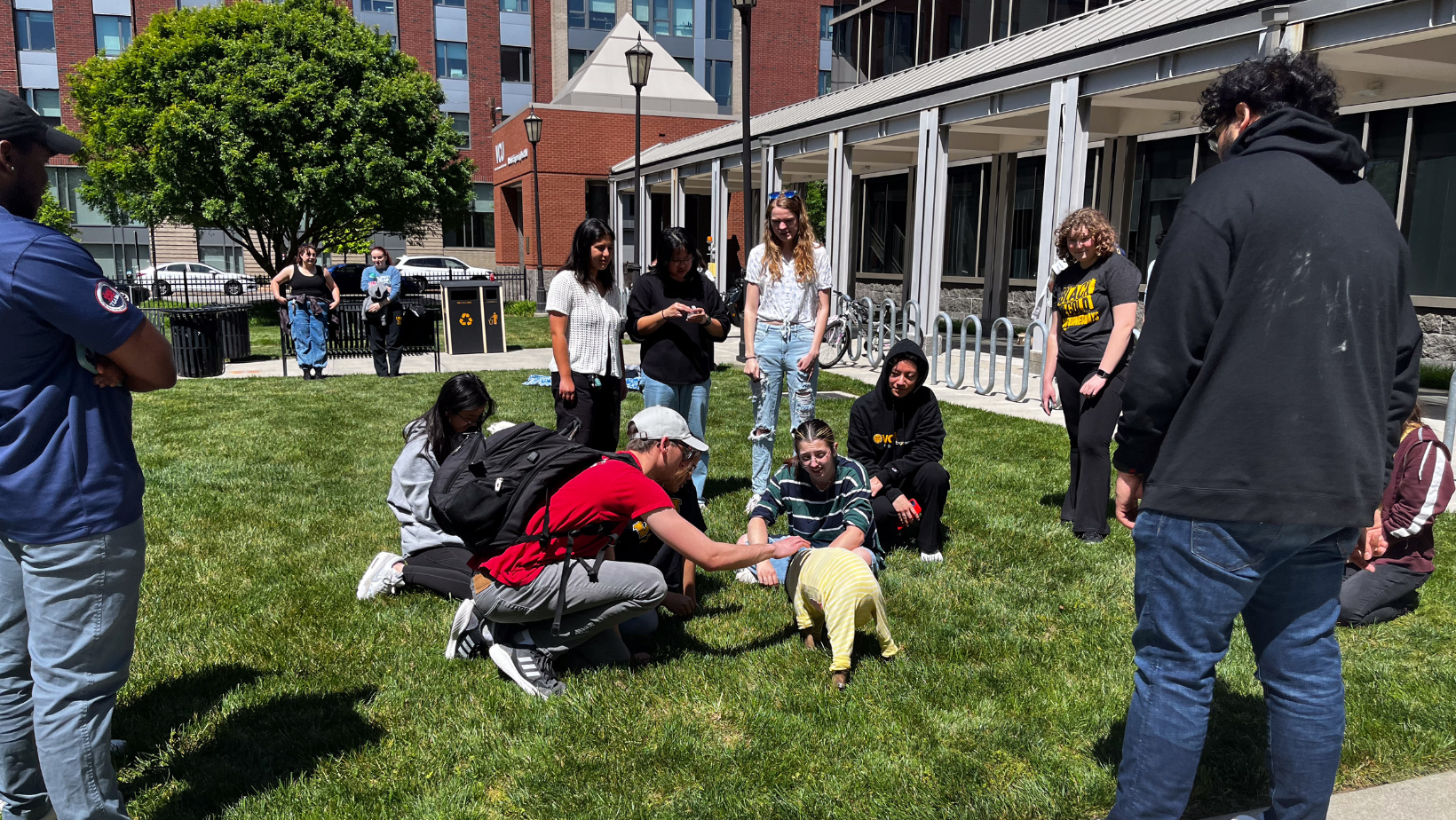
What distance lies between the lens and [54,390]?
2.29 metres

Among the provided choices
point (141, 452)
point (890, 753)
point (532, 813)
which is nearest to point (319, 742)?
point (532, 813)

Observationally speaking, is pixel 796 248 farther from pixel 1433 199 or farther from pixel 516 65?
pixel 516 65

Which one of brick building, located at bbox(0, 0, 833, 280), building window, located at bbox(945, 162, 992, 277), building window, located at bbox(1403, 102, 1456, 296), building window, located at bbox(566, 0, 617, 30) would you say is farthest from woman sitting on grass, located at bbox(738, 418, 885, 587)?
building window, located at bbox(566, 0, 617, 30)

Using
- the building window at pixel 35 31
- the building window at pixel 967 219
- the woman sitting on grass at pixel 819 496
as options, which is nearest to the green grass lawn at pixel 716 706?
the woman sitting on grass at pixel 819 496

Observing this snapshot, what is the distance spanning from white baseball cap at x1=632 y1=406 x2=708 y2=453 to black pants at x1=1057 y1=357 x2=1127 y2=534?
2668 mm

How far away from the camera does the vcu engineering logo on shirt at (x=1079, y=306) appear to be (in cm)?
545

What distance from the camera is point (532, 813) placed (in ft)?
9.62

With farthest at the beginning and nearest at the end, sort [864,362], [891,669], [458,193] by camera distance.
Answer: [458,193] → [864,362] → [891,669]

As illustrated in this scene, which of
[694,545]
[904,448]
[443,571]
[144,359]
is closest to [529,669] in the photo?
[694,545]

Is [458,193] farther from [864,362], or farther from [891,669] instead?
[891,669]

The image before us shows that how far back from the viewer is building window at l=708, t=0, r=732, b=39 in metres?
49.3

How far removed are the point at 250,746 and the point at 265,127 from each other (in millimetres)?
26471

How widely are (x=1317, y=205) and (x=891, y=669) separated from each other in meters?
2.45

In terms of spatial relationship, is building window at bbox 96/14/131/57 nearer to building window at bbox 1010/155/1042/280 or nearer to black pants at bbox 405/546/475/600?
building window at bbox 1010/155/1042/280
